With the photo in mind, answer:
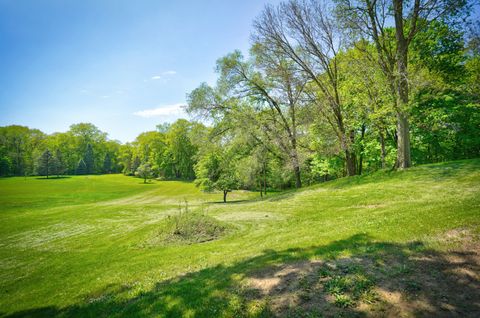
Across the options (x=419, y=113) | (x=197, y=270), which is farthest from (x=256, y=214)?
(x=419, y=113)

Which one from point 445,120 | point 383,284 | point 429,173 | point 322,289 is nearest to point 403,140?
point 429,173

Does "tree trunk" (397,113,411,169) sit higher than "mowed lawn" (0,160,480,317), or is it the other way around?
"tree trunk" (397,113,411,169)

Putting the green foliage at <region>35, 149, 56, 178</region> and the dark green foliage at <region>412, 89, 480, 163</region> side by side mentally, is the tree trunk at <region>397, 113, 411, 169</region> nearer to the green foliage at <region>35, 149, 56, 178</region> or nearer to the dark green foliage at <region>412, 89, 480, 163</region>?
the dark green foliage at <region>412, 89, 480, 163</region>

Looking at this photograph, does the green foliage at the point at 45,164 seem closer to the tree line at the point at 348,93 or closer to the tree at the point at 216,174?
the tree at the point at 216,174

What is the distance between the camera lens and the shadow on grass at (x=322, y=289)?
414 cm

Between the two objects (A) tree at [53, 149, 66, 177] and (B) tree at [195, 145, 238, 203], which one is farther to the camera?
(A) tree at [53, 149, 66, 177]

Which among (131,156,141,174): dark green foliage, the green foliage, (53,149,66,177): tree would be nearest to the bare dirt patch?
the green foliage

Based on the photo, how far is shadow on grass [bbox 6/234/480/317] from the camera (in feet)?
13.6

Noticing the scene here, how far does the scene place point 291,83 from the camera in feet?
79.8

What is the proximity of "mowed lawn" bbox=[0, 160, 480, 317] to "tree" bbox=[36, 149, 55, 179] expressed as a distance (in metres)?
68.9

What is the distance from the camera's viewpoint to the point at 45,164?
72.6 meters

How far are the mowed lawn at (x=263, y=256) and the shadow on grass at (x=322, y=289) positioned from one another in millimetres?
32

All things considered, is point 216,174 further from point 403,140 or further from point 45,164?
point 45,164

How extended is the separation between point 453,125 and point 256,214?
61.8ft
